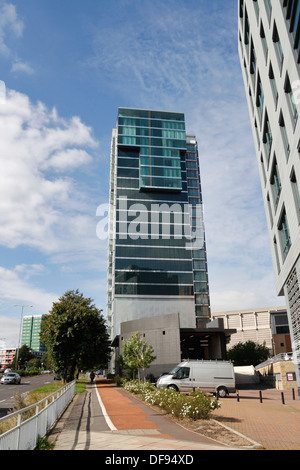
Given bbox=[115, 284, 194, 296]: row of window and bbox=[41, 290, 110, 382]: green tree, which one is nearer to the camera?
bbox=[41, 290, 110, 382]: green tree

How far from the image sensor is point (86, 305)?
40688 millimetres

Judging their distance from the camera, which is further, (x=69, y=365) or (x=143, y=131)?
(x=143, y=131)

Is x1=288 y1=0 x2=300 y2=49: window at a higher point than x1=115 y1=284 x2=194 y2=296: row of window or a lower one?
lower

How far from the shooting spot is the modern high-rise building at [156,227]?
94562 millimetres

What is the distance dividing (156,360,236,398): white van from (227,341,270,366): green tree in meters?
60.4

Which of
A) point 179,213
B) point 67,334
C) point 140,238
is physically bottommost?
point 67,334

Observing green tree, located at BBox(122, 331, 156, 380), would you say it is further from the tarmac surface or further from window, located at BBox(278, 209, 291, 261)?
the tarmac surface

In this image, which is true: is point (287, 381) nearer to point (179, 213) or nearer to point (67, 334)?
point (67, 334)

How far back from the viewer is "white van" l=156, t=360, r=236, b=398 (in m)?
24.7

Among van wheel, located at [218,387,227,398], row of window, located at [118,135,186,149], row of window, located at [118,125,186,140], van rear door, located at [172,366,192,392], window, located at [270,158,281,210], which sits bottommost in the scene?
van wheel, located at [218,387,227,398]

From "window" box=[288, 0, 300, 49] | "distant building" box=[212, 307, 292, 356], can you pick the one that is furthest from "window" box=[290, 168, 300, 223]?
"distant building" box=[212, 307, 292, 356]

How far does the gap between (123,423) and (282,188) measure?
1528 cm

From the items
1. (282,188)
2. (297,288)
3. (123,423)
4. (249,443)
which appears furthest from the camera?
(282,188)

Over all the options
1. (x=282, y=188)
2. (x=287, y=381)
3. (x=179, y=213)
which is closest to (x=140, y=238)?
(x=179, y=213)
